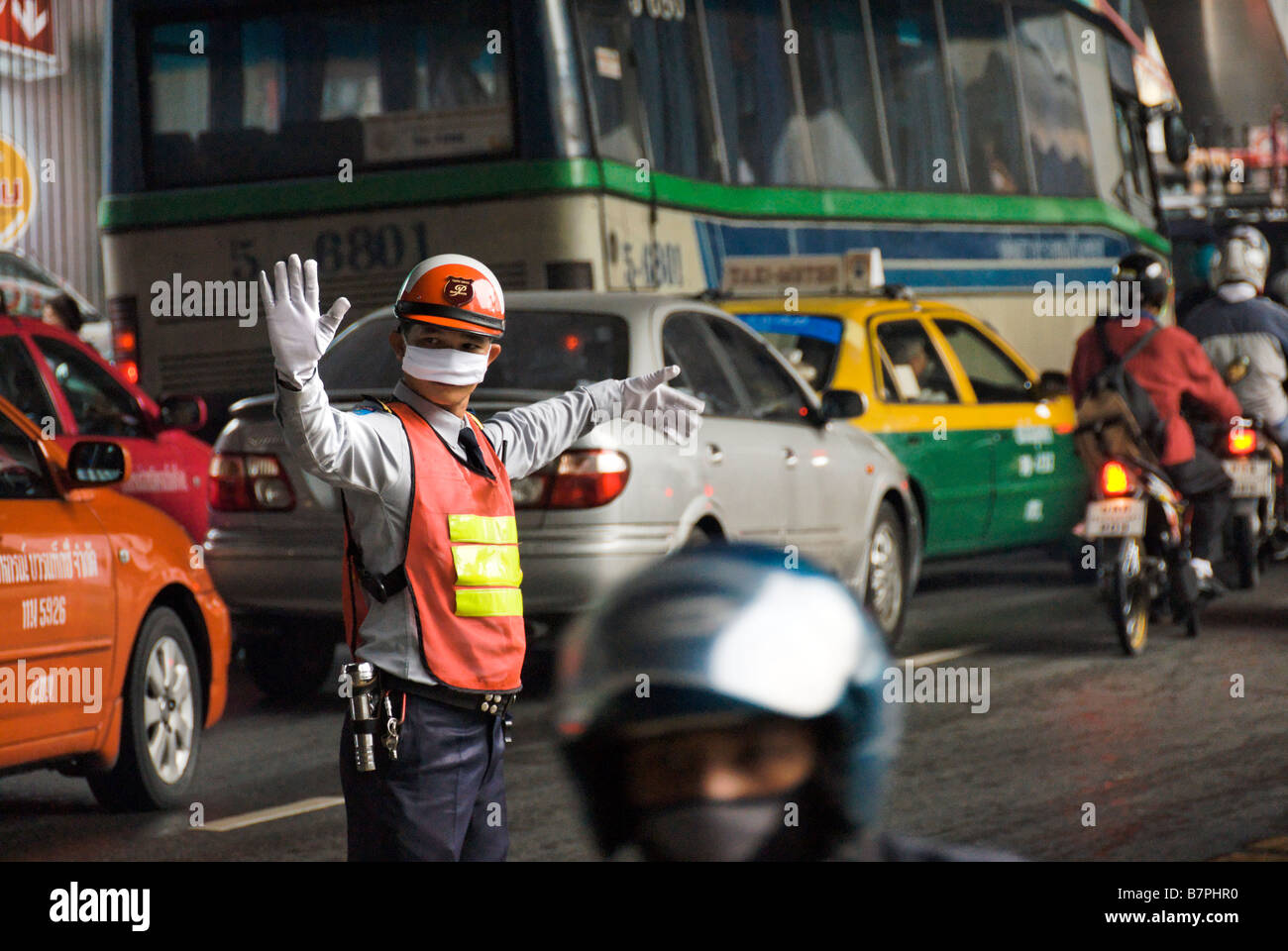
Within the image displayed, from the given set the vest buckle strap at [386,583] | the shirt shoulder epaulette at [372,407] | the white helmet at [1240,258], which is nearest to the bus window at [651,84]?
the white helmet at [1240,258]

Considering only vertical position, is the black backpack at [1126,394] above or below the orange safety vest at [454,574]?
above

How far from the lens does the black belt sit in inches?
138

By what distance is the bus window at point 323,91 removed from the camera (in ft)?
40.4

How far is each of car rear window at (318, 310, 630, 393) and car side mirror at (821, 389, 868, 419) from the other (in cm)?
118

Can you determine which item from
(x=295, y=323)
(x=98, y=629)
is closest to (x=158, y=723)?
(x=98, y=629)

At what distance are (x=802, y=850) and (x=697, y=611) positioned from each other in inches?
8.7

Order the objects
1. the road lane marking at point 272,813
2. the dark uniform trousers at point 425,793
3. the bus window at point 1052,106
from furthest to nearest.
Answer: the bus window at point 1052,106 → the road lane marking at point 272,813 → the dark uniform trousers at point 425,793

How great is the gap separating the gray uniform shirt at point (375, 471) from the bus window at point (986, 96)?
13003 millimetres

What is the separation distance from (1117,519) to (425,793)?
6397 millimetres

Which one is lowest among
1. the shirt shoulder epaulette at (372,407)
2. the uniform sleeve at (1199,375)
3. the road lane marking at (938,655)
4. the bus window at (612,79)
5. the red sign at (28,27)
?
the road lane marking at (938,655)

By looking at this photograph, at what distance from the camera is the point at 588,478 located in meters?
7.81

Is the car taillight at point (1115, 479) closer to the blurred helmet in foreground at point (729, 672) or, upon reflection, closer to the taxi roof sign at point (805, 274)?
the taxi roof sign at point (805, 274)
